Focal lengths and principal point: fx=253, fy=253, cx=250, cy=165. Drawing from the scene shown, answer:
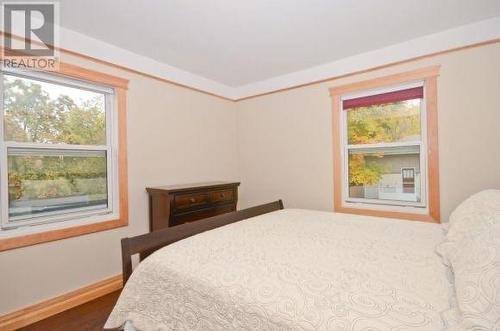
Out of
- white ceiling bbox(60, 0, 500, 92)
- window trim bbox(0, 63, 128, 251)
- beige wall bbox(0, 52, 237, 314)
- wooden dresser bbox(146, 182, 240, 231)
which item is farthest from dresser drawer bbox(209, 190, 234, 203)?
white ceiling bbox(60, 0, 500, 92)

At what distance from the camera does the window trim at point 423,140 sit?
2.33 metres

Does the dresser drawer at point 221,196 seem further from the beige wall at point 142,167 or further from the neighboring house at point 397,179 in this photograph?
the neighboring house at point 397,179

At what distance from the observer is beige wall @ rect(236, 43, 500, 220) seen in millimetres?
2113

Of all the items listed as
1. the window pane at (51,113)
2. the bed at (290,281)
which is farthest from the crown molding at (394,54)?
the window pane at (51,113)

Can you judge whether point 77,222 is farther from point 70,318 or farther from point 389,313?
point 389,313

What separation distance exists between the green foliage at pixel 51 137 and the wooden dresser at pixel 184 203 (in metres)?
0.53

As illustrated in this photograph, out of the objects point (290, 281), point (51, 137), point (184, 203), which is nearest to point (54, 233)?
point (51, 137)

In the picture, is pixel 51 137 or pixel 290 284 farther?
pixel 51 137

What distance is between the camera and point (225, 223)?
2.00 metres

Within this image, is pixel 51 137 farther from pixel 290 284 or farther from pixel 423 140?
pixel 423 140

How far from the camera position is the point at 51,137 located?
216 centimetres

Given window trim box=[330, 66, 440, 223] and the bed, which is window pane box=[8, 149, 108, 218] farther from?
window trim box=[330, 66, 440, 223]

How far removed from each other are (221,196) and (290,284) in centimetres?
196

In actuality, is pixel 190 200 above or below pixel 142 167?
below
